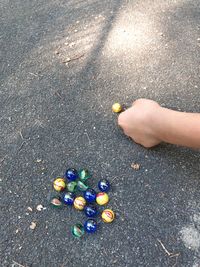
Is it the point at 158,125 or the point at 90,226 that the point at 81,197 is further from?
the point at 158,125

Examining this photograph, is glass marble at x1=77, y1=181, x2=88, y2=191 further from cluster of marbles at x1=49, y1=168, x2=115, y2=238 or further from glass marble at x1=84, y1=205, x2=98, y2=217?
glass marble at x1=84, y1=205, x2=98, y2=217

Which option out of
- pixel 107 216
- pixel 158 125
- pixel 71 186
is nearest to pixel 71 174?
pixel 71 186

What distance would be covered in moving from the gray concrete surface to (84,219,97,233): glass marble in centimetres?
4

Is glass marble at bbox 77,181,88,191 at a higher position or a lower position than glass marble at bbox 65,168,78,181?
lower

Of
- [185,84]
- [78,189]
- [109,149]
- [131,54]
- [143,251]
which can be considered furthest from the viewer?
[131,54]

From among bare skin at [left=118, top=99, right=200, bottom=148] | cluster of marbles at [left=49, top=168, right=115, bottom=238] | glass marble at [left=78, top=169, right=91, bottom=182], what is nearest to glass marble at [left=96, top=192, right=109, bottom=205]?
cluster of marbles at [left=49, top=168, right=115, bottom=238]

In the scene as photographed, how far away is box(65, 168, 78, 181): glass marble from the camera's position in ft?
5.82

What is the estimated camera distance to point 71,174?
5.81 feet

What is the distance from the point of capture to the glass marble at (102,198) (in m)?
1.71

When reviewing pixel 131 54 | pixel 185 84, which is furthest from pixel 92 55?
pixel 185 84

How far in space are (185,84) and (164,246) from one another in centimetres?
91

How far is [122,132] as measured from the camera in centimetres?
195

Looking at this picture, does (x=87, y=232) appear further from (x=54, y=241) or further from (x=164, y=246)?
(x=164, y=246)

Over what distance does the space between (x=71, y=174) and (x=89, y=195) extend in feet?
0.46
